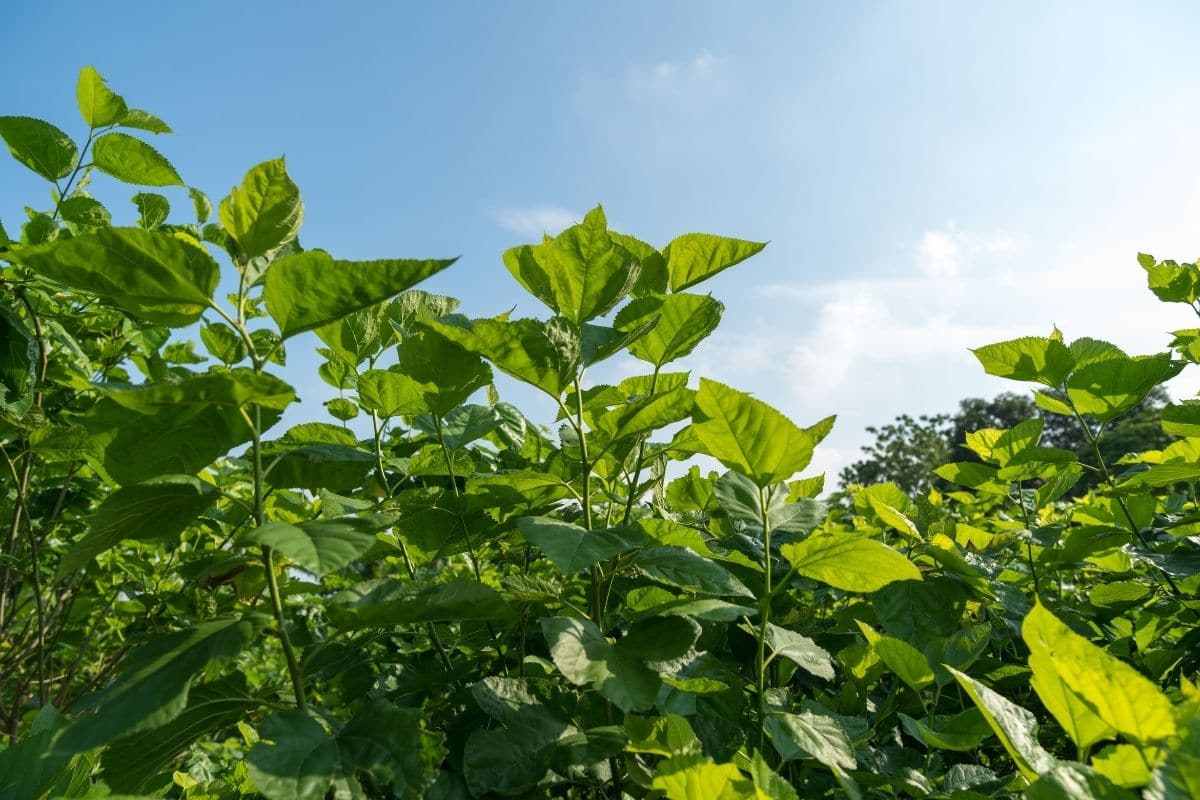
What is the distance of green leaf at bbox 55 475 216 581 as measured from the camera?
3.20 ft

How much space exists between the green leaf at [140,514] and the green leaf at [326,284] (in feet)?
0.84

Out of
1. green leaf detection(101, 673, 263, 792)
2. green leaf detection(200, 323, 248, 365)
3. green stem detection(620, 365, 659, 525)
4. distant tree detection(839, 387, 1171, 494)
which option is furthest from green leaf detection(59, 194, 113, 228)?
distant tree detection(839, 387, 1171, 494)

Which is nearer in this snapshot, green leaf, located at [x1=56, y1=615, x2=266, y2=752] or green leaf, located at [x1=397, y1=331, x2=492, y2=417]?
green leaf, located at [x1=56, y1=615, x2=266, y2=752]

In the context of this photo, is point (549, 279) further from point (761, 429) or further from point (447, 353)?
point (761, 429)

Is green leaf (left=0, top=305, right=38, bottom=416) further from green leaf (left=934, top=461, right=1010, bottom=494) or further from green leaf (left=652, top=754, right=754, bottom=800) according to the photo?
green leaf (left=934, top=461, right=1010, bottom=494)

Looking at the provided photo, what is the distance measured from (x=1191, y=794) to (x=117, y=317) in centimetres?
337

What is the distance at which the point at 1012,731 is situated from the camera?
2.74ft

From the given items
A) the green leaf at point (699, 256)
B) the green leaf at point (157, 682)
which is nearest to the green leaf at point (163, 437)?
the green leaf at point (157, 682)

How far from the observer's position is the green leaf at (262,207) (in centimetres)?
107

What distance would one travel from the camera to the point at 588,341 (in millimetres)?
1268

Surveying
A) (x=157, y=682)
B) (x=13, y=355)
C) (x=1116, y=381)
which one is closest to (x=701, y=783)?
(x=157, y=682)

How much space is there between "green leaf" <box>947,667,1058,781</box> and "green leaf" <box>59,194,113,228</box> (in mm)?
2661

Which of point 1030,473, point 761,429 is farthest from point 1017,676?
point 761,429

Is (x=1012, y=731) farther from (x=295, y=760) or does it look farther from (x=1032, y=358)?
(x=1032, y=358)
